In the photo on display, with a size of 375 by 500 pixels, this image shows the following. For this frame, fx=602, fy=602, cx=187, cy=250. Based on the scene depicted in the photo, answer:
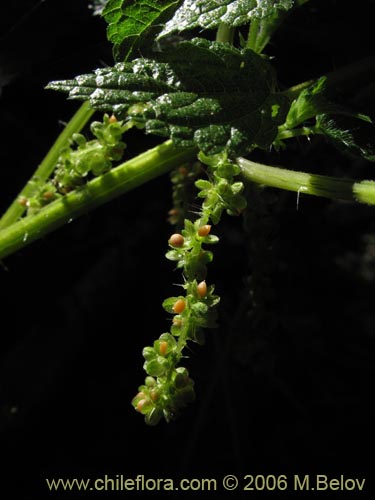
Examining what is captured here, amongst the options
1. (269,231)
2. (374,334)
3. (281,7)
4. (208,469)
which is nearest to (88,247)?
(208,469)

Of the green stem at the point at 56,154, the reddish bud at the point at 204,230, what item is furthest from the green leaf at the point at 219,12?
the green stem at the point at 56,154

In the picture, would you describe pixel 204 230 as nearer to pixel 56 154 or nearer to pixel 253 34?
pixel 253 34

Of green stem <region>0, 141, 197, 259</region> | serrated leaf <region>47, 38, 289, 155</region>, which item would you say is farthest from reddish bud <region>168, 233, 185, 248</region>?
green stem <region>0, 141, 197, 259</region>

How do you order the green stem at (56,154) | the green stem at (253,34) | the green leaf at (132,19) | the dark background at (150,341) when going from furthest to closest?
1. the dark background at (150,341)
2. the green stem at (56,154)
3. the green stem at (253,34)
4. the green leaf at (132,19)

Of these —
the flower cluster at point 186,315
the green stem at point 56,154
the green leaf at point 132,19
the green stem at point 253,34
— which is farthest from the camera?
the green stem at point 56,154

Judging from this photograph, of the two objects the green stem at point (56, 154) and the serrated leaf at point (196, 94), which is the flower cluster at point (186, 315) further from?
the green stem at point (56, 154)

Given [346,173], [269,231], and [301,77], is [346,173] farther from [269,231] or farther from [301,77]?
[269,231]
